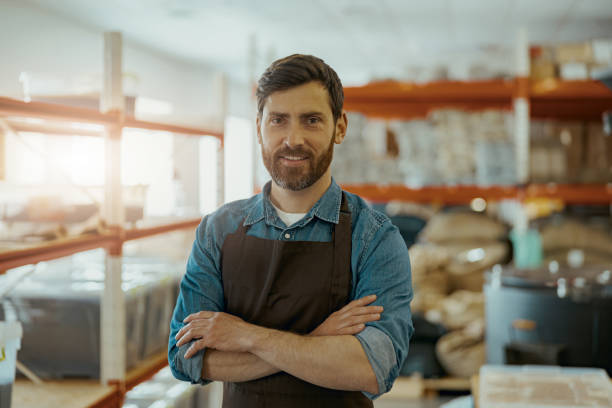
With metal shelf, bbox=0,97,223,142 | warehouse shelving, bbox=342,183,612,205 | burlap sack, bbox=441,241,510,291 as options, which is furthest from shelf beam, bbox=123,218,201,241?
burlap sack, bbox=441,241,510,291

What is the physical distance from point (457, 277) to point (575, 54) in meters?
1.83

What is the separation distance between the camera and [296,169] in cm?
150

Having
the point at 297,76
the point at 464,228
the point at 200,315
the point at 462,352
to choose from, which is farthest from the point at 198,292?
the point at 464,228

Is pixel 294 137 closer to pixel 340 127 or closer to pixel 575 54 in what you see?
pixel 340 127

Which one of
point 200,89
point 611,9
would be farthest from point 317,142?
point 200,89

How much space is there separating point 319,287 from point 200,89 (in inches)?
341

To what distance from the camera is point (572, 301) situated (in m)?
3.01

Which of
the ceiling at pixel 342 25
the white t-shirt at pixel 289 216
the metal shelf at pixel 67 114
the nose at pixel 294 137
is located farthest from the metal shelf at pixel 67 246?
the ceiling at pixel 342 25

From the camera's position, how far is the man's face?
1.50 m

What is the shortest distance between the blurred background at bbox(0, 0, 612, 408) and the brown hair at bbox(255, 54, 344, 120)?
0.74 meters


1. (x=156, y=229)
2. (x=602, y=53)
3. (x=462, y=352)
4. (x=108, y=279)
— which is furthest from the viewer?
(x=602, y=53)

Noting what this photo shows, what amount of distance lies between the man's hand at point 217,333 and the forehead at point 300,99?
1.74ft

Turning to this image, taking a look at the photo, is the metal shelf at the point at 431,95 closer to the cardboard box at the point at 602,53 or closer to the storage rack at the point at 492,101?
the storage rack at the point at 492,101

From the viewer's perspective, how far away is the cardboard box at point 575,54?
4.23 meters
